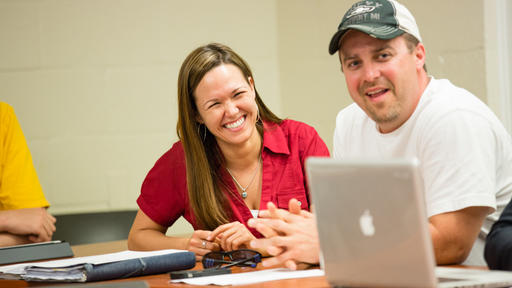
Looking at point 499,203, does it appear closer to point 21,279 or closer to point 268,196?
point 268,196

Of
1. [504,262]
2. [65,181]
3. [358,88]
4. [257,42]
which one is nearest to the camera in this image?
[504,262]

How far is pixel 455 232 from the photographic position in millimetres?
1423

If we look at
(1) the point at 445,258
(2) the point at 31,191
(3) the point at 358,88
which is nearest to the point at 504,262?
(1) the point at 445,258

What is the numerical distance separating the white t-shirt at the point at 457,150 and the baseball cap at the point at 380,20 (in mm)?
196

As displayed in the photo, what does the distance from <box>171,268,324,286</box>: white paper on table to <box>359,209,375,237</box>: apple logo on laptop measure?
0.36 meters

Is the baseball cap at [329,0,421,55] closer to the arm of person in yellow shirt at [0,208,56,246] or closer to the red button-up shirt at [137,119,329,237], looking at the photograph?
the red button-up shirt at [137,119,329,237]

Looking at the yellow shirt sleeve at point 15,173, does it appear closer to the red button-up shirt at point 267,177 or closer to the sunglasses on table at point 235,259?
the red button-up shirt at point 267,177

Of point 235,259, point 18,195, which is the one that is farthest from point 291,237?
point 18,195

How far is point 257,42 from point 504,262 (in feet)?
8.20

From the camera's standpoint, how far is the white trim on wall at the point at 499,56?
219cm

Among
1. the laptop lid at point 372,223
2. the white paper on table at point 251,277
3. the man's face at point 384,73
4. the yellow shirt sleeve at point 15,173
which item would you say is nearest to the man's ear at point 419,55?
the man's face at point 384,73

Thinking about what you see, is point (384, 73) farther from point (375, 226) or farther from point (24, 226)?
point (24, 226)

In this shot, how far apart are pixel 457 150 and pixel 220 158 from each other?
1009 millimetres

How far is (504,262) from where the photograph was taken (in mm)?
1239
